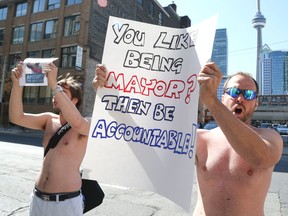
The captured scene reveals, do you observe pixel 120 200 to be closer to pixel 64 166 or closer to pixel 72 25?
pixel 64 166

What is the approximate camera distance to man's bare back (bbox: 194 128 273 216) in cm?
176

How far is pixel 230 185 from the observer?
180cm

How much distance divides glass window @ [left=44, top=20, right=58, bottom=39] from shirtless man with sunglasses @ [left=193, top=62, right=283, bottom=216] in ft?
97.1

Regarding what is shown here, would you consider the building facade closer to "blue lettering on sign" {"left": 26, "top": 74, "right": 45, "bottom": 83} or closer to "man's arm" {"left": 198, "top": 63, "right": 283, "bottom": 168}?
"blue lettering on sign" {"left": 26, "top": 74, "right": 45, "bottom": 83}

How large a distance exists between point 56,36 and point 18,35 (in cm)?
581

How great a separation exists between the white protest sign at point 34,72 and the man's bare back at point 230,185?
1567mm

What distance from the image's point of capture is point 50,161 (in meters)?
2.75

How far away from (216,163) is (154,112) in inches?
20.2

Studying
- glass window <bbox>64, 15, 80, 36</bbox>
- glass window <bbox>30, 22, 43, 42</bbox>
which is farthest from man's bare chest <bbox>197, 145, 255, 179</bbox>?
glass window <bbox>30, 22, 43, 42</bbox>

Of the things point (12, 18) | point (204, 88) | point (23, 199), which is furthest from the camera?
point (12, 18)

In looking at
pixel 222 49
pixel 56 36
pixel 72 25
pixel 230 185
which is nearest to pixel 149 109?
pixel 230 185

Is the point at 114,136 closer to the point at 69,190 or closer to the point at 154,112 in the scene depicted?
the point at 154,112

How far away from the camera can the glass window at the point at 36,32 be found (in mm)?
30438

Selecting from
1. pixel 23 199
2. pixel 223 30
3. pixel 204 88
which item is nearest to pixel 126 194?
pixel 23 199
